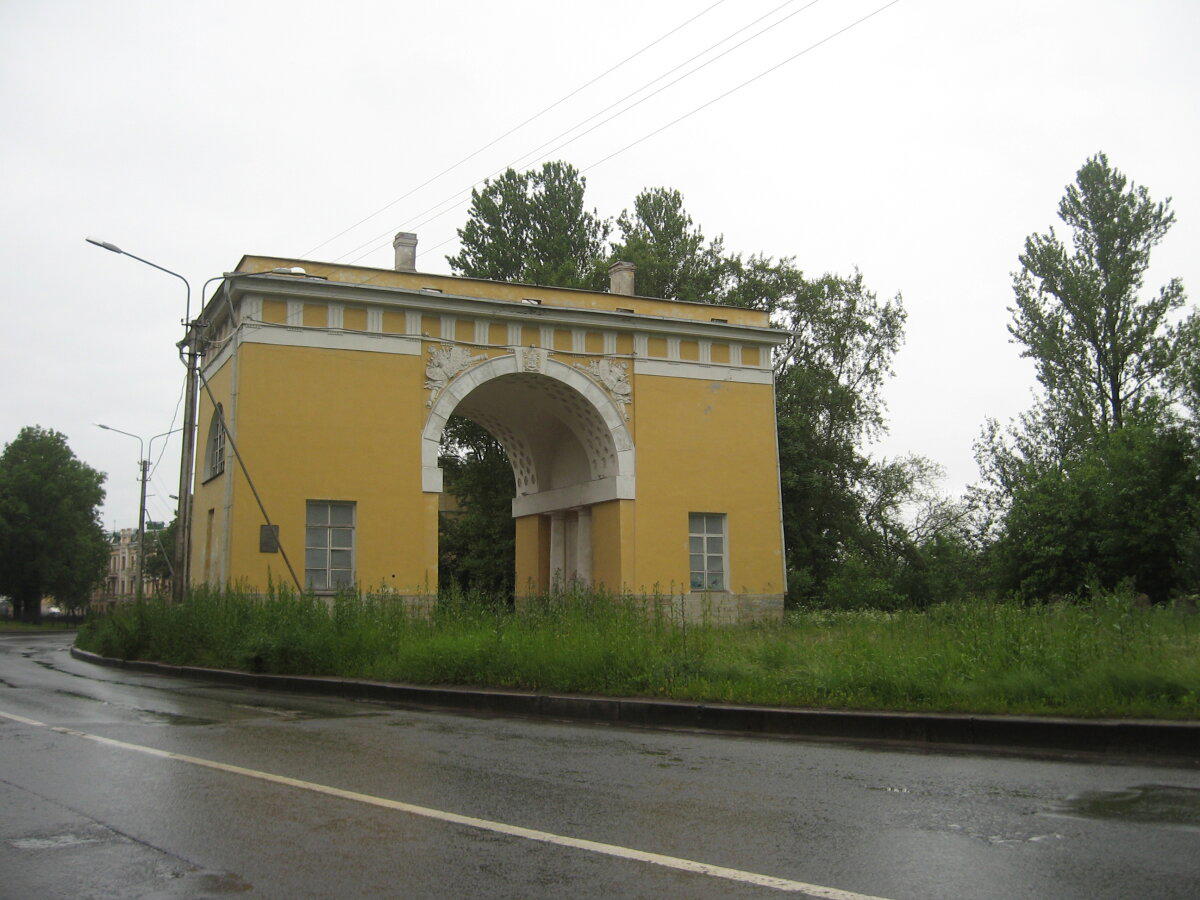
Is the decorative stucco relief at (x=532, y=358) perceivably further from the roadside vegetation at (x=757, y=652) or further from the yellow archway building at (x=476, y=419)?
the roadside vegetation at (x=757, y=652)

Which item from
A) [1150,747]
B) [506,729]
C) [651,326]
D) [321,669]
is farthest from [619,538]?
[1150,747]

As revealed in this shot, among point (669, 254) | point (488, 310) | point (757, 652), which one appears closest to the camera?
point (757, 652)

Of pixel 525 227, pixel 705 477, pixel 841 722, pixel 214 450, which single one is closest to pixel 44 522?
pixel 525 227

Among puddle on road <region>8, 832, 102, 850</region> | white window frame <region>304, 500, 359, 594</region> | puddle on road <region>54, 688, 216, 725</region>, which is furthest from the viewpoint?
white window frame <region>304, 500, 359, 594</region>

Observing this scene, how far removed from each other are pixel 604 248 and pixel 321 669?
31388 mm

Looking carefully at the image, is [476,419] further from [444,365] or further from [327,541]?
[327,541]

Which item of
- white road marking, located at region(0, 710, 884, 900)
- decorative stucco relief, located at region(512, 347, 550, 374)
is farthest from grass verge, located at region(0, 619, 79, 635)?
white road marking, located at region(0, 710, 884, 900)

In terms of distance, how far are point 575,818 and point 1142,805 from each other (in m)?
3.21

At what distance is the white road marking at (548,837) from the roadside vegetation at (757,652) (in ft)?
15.7

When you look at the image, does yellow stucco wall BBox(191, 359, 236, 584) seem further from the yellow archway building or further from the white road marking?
the white road marking

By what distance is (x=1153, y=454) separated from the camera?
71.9 ft

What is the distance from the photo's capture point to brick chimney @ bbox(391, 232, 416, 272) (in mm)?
25781

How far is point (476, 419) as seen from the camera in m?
29.2

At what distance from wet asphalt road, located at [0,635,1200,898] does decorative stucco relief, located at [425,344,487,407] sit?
14458mm
